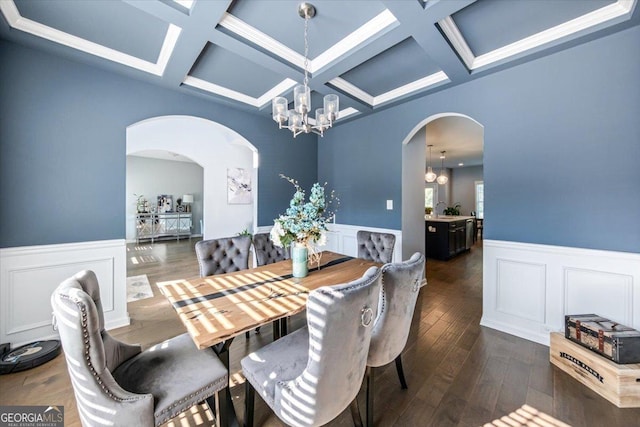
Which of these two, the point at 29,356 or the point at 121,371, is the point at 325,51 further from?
the point at 29,356

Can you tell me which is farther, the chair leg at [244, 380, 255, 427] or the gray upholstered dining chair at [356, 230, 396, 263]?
the gray upholstered dining chair at [356, 230, 396, 263]

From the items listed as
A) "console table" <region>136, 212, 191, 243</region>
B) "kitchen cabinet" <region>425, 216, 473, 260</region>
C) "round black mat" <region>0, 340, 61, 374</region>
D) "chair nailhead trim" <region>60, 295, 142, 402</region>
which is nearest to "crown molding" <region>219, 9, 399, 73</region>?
"chair nailhead trim" <region>60, 295, 142, 402</region>

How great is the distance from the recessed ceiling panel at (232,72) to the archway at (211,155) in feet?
8.07

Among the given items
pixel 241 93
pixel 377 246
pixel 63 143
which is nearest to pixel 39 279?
pixel 63 143

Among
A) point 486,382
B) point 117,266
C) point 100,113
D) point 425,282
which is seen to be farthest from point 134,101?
point 425,282

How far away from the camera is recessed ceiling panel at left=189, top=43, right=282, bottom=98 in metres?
2.47

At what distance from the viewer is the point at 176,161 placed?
9.36m

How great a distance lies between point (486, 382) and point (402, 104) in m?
3.28

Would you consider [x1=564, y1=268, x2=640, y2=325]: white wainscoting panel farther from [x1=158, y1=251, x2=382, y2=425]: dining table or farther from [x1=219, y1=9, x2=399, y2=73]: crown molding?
[x1=219, y1=9, x2=399, y2=73]: crown molding

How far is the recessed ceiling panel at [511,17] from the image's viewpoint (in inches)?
72.4

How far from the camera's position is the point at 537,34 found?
218 centimetres

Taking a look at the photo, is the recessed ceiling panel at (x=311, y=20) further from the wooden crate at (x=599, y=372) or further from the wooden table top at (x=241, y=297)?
the wooden crate at (x=599, y=372)

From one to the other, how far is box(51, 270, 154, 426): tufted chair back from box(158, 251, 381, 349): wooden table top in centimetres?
32

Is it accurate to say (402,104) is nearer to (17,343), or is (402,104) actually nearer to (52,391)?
(52,391)
